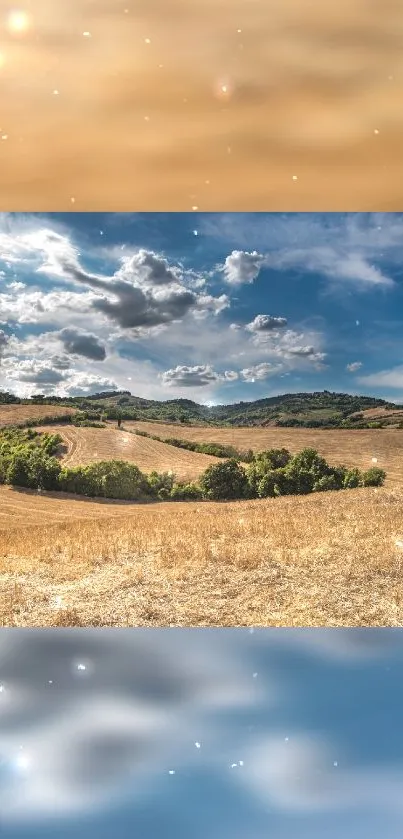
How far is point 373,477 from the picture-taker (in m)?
4.18

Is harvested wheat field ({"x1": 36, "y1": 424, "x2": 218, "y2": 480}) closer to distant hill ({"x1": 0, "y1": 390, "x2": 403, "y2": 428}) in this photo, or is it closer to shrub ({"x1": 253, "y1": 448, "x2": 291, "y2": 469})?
distant hill ({"x1": 0, "y1": 390, "x2": 403, "y2": 428})

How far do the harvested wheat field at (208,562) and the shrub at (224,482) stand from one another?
0.21 feet

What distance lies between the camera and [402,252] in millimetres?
4230

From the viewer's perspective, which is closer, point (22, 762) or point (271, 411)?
point (22, 762)

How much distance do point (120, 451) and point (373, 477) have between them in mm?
1585

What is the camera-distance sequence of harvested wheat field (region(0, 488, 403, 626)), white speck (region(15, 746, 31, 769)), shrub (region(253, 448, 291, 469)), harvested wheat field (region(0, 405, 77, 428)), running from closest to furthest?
1. white speck (region(15, 746, 31, 769))
2. harvested wheat field (region(0, 488, 403, 626))
3. harvested wheat field (region(0, 405, 77, 428))
4. shrub (region(253, 448, 291, 469))

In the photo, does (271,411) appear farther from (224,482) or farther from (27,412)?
(27,412)

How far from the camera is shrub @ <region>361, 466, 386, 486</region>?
4.17 metres

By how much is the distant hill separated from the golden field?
2.6 inches

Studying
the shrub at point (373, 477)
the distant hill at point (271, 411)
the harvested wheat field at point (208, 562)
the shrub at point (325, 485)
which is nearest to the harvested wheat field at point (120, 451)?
the distant hill at point (271, 411)

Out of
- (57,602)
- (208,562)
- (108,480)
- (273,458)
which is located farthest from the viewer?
(273,458)

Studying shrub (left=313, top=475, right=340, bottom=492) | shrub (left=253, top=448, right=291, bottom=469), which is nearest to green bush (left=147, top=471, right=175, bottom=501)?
shrub (left=253, top=448, right=291, bottom=469)

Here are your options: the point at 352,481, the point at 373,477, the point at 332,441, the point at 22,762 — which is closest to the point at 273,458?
the point at 332,441

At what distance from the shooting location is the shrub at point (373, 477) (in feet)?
13.7
